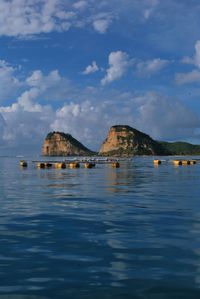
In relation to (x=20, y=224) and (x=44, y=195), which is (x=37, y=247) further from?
(x=44, y=195)

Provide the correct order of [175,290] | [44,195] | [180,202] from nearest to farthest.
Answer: [175,290], [180,202], [44,195]

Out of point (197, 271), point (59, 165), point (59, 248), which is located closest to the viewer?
point (197, 271)

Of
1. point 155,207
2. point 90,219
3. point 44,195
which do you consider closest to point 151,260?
point 90,219

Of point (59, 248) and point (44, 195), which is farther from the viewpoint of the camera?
point (44, 195)

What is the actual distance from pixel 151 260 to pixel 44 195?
77.4 feet

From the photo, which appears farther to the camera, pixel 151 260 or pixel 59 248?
pixel 59 248

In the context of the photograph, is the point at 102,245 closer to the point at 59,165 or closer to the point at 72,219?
the point at 72,219

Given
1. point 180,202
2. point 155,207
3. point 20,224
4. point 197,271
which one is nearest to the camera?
point 197,271

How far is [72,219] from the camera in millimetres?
22250

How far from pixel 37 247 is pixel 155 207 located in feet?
44.5

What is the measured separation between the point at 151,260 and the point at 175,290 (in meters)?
2.96

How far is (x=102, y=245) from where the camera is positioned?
15.6m

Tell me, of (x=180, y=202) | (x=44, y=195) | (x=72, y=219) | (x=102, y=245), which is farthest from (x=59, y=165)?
(x=102, y=245)

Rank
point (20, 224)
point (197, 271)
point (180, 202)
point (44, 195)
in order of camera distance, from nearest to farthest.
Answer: point (197, 271) → point (20, 224) → point (180, 202) → point (44, 195)
